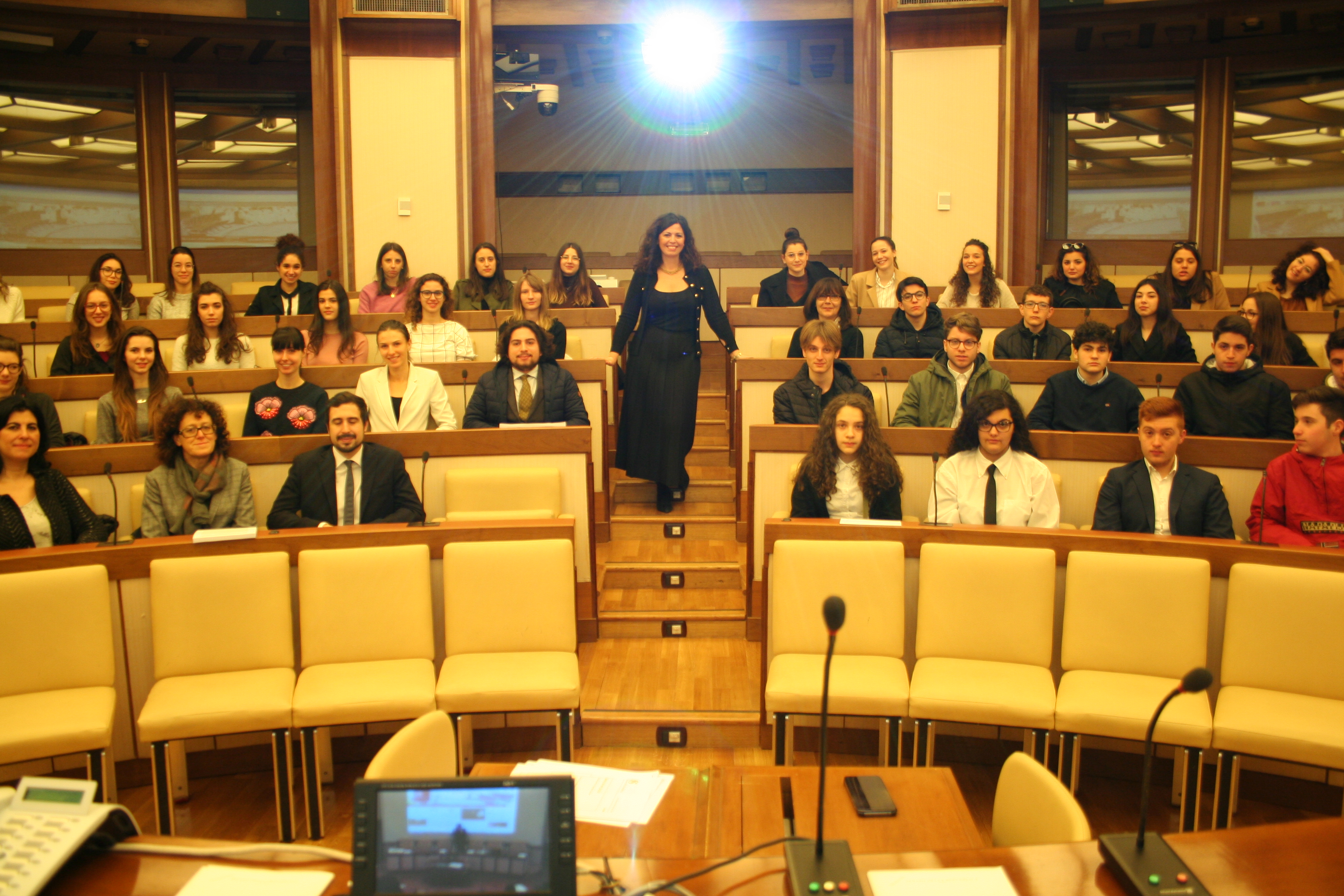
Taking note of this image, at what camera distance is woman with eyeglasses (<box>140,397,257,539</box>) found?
2609 millimetres

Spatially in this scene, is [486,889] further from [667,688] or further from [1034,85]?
[1034,85]

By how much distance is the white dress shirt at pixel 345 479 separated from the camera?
2.69m

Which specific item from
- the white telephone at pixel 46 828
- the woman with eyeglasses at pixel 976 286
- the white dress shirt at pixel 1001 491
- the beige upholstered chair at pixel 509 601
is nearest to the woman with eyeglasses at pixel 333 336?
the beige upholstered chair at pixel 509 601

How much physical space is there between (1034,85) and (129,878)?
15.9ft

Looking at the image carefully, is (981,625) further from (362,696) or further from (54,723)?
(54,723)

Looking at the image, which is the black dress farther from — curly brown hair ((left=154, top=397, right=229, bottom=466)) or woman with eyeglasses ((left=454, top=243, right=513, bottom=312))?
curly brown hair ((left=154, top=397, right=229, bottom=466))

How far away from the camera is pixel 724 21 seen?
5.10 m

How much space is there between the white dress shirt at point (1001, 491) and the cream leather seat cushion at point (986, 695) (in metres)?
0.49

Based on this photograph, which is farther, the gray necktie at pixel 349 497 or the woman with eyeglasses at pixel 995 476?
the gray necktie at pixel 349 497

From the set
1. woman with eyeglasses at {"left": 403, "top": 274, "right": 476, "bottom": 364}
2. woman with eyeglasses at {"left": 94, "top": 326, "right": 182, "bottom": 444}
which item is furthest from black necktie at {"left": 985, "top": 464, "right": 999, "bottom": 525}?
woman with eyeglasses at {"left": 94, "top": 326, "right": 182, "bottom": 444}

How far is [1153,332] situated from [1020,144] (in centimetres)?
172

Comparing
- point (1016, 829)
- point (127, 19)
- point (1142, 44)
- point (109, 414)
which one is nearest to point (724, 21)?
point (1142, 44)

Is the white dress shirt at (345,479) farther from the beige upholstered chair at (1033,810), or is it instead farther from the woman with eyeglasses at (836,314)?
the beige upholstered chair at (1033,810)

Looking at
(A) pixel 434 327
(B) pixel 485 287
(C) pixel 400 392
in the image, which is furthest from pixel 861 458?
(B) pixel 485 287
